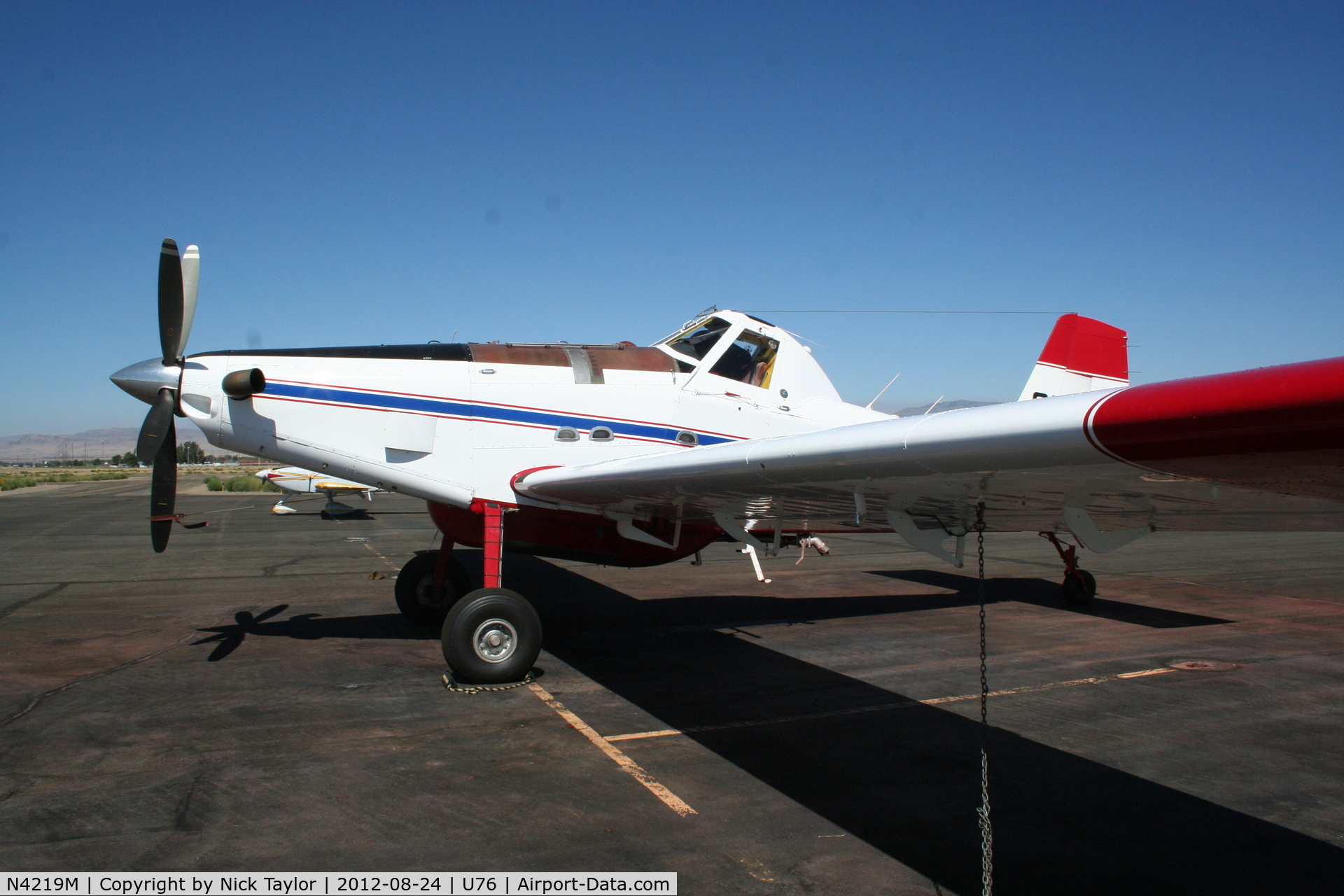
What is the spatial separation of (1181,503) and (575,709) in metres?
4.05

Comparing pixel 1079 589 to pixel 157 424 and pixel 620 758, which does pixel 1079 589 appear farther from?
pixel 157 424

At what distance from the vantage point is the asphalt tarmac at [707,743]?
141 inches

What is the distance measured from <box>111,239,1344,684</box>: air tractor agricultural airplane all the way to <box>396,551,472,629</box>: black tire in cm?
2

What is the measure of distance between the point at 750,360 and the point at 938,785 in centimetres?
455

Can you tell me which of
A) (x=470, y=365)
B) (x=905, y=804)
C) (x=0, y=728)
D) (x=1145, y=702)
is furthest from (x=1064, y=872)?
(x=0, y=728)

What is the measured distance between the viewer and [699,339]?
312 inches

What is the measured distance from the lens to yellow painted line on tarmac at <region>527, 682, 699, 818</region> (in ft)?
13.4

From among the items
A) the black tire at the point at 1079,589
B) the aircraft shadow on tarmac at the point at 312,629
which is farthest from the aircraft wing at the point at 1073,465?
the black tire at the point at 1079,589

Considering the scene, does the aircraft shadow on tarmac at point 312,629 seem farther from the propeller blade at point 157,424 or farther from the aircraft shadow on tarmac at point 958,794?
the aircraft shadow on tarmac at point 958,794

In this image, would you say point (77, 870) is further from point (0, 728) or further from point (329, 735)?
point (0, 728)

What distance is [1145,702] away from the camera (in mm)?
6023

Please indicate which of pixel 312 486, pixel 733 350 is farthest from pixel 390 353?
pixel 312 486

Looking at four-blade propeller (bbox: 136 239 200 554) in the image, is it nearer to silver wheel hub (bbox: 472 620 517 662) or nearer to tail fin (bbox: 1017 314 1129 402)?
silver wheel hub (bbox: 472 620 517 662)

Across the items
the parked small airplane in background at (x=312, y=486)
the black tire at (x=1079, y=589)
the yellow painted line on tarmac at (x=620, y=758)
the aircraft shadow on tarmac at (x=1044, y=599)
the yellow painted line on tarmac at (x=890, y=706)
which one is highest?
the parked small airplane in background at (x=312, y=486)
